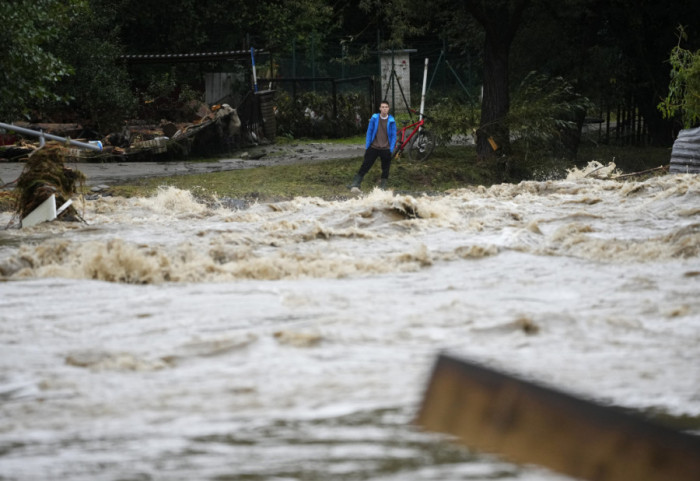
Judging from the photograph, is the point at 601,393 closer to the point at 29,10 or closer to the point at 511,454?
the point at 511,454

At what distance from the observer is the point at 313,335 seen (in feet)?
16.9

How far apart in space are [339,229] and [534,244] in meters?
2.25

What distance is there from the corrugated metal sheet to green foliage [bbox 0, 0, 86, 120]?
936 cm

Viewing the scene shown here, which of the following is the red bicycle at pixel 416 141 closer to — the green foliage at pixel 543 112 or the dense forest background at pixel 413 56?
the dense forest background at pixel 413 56

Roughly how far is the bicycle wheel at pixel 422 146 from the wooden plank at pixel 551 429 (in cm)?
1675

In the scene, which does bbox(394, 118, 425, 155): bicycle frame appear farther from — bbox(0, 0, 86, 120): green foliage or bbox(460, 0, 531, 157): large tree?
bbox(0, 0, 86, 120): green foliage

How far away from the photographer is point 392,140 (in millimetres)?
16172

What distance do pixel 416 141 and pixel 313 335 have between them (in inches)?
602

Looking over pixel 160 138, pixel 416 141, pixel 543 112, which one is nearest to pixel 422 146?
pixel 416 141

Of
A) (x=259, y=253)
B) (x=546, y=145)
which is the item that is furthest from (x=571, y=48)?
(x=259, y=253)

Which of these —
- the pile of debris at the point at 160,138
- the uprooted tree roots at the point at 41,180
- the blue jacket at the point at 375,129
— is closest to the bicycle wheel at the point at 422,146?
the blue jacket at the point at 375,129

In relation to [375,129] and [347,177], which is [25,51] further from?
[347,177]

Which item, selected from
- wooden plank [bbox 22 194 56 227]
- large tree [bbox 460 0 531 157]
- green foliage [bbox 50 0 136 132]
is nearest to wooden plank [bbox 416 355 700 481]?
wooden plank [bbox 22 194 56 227]

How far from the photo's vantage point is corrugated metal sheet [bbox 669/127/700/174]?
1389 centimetres
